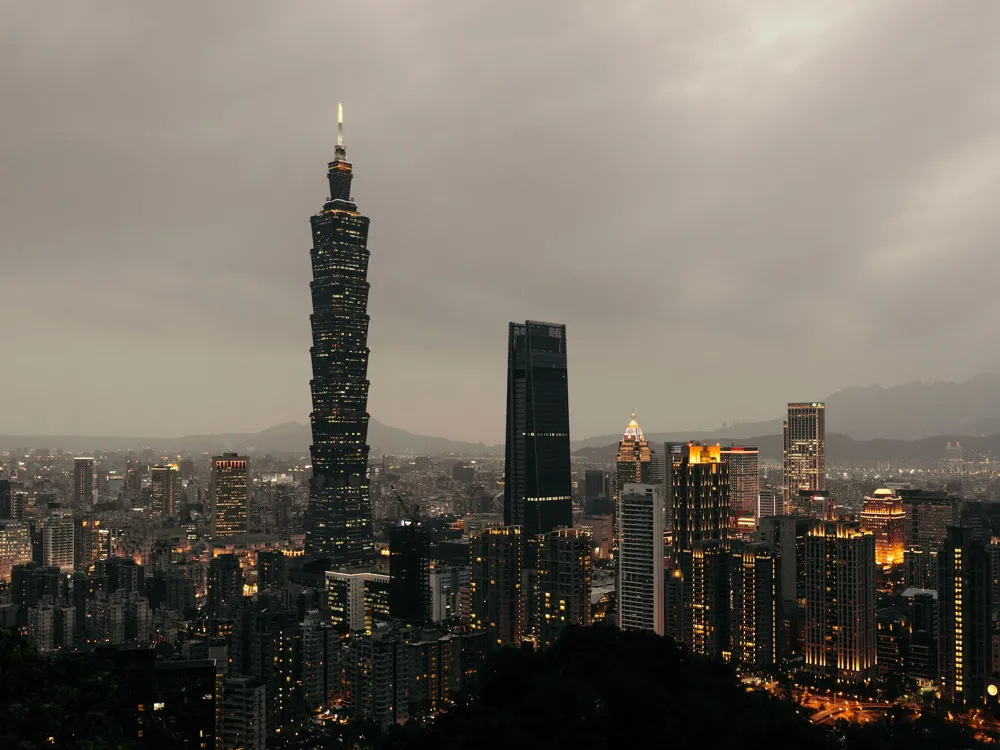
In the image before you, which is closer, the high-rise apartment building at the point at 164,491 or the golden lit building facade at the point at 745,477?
the golden lit building facade at the point at 745,477

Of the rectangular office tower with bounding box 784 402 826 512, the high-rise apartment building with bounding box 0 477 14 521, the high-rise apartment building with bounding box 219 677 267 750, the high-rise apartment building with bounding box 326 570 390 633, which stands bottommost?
the high-rise apartment building with bounding box 326 570 390 633

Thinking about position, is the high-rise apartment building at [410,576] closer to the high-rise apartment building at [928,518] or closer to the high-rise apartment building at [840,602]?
the high-rise apartment building at [840,602]

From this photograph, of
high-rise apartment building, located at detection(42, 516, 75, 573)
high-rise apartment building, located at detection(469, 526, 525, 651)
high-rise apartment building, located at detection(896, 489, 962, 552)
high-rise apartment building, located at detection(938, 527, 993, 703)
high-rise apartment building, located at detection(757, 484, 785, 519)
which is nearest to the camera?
high-rise apartment building, located at detection(938, 527, 993, 703)


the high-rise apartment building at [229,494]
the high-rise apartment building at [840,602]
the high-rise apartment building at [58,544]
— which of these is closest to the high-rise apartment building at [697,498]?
the high-rise apartment building at [840,602]

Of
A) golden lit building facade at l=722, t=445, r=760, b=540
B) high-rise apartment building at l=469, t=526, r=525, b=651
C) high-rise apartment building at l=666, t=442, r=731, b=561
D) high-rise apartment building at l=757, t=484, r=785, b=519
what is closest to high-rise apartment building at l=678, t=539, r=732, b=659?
high-rise apartment building at l=469, t=526, r=525, b=651

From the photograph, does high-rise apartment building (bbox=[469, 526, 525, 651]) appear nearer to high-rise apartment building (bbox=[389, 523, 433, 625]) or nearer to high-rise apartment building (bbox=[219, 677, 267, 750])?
high-rise apartment building (bbox=[389, 523, 433, 625])

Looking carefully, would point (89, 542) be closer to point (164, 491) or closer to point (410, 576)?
point (164, 491)
